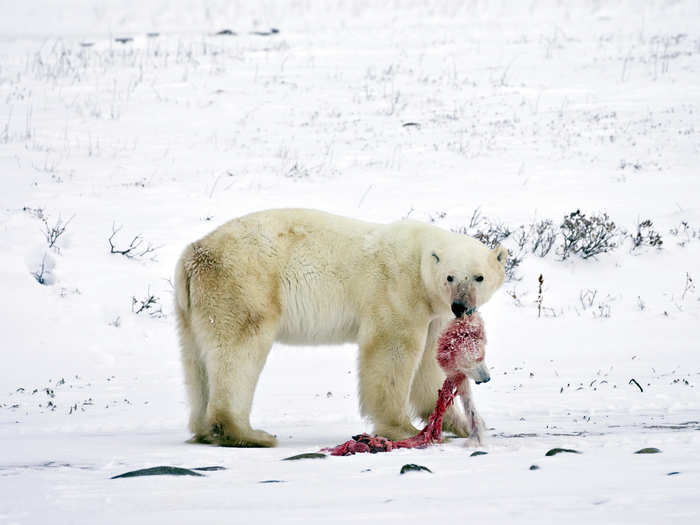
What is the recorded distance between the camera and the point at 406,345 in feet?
17.0

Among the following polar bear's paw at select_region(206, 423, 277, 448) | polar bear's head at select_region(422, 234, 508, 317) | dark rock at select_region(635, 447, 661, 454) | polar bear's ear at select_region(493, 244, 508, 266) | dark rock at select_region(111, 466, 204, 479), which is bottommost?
dark rock at select_region(111, 466, 204, 479)

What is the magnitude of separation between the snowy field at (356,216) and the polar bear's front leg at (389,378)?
0.47 ft

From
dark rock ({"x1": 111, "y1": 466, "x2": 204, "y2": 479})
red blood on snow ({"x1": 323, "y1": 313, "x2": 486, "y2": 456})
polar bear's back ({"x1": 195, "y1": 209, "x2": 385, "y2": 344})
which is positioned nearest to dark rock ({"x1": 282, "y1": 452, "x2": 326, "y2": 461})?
red blood on snow ({"x1": 323, "y1": 313, "x2": 486, "y2": 456})

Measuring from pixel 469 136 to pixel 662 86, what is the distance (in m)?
4.58

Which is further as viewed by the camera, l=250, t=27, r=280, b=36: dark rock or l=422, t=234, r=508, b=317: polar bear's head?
l=250, t=27, r=280, b=36: dark rock

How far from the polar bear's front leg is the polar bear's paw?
57 cm

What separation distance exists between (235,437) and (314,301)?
859 mm

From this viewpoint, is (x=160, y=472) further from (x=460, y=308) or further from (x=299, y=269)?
(x=299, y=269)

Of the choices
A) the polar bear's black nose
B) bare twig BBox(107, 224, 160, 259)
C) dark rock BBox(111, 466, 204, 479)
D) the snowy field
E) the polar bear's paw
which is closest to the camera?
the snowy field

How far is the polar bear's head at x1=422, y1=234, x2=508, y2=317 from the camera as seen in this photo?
4.81m

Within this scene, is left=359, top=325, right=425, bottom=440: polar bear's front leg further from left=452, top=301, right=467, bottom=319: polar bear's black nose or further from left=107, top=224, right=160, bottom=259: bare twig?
left=107, top=224, right=160, bottom=259: bare twig

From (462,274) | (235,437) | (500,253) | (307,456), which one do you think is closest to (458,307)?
(462,274)

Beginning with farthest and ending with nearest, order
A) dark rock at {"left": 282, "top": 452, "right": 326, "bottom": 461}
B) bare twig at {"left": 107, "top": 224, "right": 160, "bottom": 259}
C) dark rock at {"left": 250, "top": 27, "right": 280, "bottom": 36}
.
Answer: dark rock at {"left": 250, "top": 27, "right": 280, "bottom": 36} < bare twig at {"left": 107, "top": 224, "right": 160, "bottom": 259} < dark rock at {"left": 282, "top": 452, "right": 326, "bottom": 461}

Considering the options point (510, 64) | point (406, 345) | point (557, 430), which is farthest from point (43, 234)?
point (510, 64)
